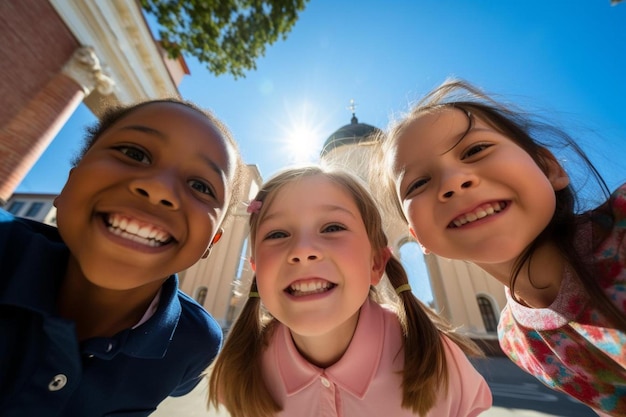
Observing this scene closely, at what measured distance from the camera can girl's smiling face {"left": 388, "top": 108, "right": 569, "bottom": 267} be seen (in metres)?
1.08

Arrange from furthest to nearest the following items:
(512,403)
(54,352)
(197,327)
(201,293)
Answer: (201,293) < (512,403) < (197,327) < (54,352)

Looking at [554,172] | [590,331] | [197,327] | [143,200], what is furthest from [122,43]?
[590,331]

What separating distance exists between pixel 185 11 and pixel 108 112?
3.95 m

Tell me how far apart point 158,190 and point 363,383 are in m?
1.26

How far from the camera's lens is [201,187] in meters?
1.22

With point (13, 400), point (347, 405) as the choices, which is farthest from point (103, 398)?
point (347, 405)

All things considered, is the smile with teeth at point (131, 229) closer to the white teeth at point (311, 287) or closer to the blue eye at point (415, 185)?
the white teeth at point (311, 287)

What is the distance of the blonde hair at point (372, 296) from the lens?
117 centimetres

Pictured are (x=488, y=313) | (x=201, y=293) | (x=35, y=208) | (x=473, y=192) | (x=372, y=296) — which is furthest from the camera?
(x=35, y=208)

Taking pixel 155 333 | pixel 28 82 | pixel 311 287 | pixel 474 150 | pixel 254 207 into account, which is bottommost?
pixel 155 333

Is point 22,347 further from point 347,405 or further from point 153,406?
point 347,405

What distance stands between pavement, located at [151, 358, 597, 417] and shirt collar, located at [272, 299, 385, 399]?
1.93 feet

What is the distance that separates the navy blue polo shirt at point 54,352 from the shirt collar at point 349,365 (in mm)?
598

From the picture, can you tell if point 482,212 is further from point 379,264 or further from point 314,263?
point 314,263
